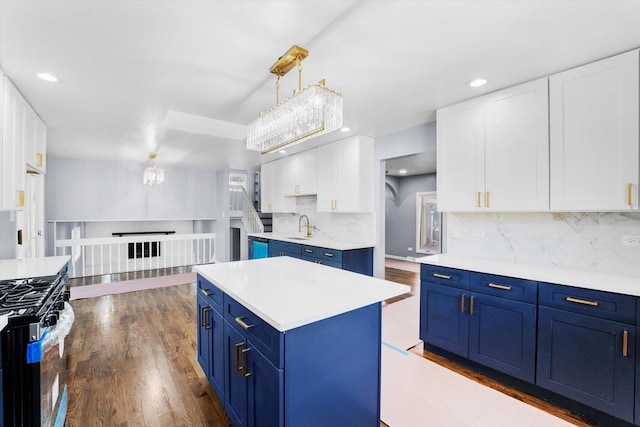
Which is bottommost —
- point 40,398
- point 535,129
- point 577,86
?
point 40,398

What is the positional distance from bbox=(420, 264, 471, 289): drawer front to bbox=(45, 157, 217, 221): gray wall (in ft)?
20.9

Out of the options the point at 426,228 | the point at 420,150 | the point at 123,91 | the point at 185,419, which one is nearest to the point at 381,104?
the point at 420,150

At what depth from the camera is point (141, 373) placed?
2.42 m

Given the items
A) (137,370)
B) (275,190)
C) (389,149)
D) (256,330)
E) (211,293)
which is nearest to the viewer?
(256,330)

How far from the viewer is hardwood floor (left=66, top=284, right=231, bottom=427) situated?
1.93 metres

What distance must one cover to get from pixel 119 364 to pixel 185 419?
1120 millimetres

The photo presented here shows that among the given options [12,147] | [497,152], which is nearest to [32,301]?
[12,147]

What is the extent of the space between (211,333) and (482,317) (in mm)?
2141

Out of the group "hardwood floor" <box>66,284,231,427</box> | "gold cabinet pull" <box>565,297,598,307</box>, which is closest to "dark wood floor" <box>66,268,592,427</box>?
"hardwood floor" <box>66,284,231,427</box>

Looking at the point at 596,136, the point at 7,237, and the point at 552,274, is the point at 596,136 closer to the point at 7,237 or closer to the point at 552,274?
the point at 552,274

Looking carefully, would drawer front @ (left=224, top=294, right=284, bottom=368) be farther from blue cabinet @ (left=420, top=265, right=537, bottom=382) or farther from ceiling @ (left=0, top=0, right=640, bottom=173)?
blue cabinet @ (left=420, top=265, right=537, bottom=382)

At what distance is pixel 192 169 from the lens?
729cm

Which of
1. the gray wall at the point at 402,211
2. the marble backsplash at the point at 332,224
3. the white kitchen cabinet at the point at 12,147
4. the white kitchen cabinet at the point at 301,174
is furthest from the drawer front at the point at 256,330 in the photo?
the gray wall at the point at 402,211

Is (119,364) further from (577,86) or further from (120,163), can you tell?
(120,163)
